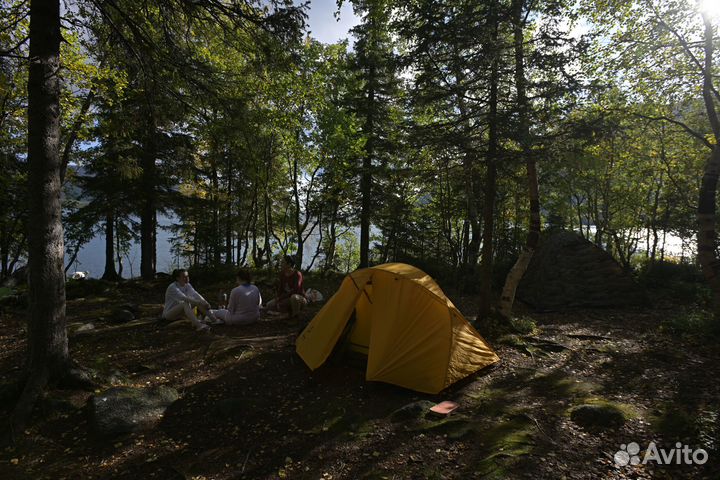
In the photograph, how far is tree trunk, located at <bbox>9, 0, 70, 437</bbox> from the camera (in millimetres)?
4379

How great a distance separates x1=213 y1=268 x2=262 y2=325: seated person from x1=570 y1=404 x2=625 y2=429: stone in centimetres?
657

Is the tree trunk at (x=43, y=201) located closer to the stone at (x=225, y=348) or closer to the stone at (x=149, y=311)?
the stone at (x=225, y=348)

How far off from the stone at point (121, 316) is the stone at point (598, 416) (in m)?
9.18

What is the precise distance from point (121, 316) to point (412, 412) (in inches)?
297

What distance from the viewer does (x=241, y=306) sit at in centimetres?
826

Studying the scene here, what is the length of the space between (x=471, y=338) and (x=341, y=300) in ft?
7.32

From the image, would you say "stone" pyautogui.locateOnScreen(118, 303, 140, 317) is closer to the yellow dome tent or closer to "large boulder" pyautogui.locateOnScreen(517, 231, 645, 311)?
A: the yellow dome tent

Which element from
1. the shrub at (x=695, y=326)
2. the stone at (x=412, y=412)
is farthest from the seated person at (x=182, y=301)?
the shrub at (x=695, y=326)

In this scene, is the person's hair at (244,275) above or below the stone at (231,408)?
above

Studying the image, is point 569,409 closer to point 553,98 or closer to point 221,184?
point 553,98

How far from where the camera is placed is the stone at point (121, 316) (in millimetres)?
8430

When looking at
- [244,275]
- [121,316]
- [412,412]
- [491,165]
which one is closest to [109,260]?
[121,316]

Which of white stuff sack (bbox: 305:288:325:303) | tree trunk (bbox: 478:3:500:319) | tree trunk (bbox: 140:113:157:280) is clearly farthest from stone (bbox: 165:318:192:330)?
tree trunk (bbox: 140:113:157:280)

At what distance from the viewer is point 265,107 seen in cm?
1316
